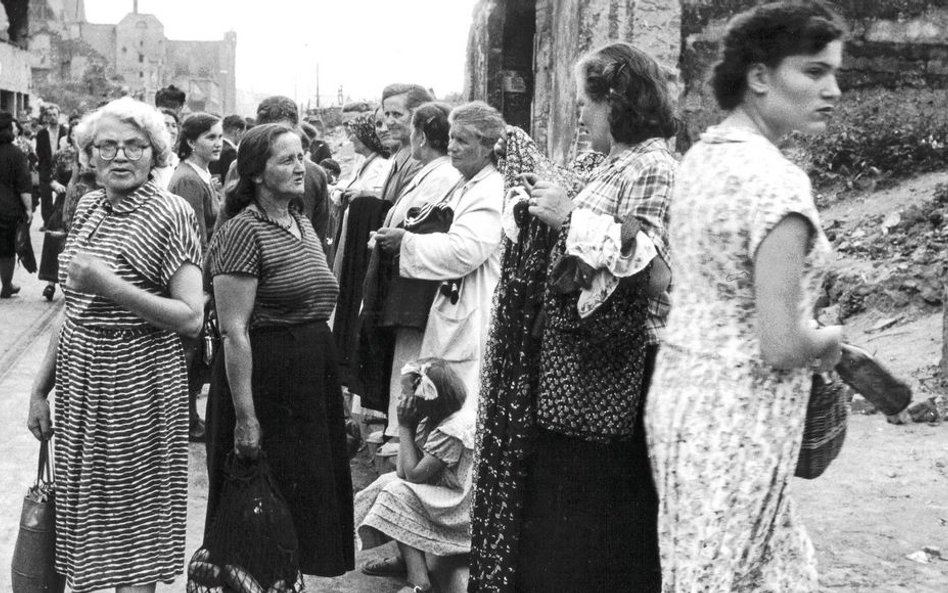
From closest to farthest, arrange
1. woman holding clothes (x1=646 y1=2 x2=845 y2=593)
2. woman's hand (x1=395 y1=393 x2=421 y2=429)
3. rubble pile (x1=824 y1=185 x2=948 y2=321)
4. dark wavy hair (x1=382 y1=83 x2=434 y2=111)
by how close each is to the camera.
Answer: woman holding clothes (x1=646 y1=2 x2=845 y2=593)
woman's hand (x1=395 y1=393 x2=421 y2=429)
dark wavy hair (x1=382 y1=83 x2=434 y2=111)
rubble pile (x1=824 y1=185 x2=948 y2=321)

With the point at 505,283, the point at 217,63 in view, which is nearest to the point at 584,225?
the point at 505,283

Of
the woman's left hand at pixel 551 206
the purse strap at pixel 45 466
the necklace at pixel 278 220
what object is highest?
the woman's left hand at pixel 551 206

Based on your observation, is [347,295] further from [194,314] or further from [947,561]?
[947,561]

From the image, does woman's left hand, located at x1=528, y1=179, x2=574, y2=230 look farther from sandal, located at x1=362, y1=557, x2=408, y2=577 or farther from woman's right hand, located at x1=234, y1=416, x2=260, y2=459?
sandal, located at x1=362, y1=557, x2=408, y2=577

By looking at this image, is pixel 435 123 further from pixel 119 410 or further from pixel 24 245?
pixel 24 245

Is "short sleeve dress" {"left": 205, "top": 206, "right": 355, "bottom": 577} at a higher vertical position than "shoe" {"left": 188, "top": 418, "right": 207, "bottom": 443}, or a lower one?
higher

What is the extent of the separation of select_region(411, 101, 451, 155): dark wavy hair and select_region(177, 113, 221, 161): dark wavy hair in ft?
5.75

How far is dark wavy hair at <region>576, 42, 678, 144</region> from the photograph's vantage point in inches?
132

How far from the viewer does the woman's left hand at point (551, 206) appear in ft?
10.8

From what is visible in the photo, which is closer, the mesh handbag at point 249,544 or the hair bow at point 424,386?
the mesh handbag at point 249,544

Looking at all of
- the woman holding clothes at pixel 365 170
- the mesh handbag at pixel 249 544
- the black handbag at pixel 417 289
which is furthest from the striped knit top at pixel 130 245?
the woman holding clothes at pixel 365 170

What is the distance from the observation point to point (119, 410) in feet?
11.9

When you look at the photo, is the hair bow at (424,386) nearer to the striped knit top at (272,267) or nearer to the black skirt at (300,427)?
the black skirt at (300,427)

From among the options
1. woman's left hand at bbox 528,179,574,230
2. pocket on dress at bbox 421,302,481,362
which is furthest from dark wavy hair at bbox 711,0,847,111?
pocket on dress at bbox 421,302,481,362
